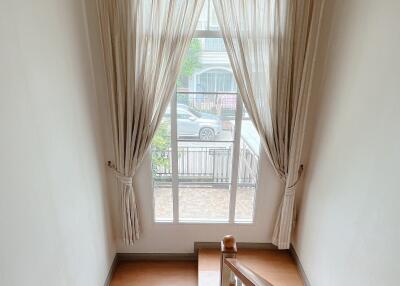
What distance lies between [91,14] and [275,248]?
9.16 ft

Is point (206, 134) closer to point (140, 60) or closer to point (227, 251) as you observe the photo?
point (140, 60)

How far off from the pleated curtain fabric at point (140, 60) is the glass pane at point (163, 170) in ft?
0.53

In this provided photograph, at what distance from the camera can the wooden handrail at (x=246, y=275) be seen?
1.19 m

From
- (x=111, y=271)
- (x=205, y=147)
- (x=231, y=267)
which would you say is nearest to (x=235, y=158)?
(x=205, y=147)

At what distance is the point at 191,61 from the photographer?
2355 millimetres

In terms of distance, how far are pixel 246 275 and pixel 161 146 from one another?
61.3 inches

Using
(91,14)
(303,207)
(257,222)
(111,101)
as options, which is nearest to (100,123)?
(111,101)

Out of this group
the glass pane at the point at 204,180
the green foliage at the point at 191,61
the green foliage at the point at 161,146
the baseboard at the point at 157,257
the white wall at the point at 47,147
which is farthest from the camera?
the baseboard at the point at 157,257

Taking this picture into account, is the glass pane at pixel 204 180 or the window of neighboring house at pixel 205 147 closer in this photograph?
the window of neighboring house at pixel 205 147

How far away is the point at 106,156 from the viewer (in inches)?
99.8

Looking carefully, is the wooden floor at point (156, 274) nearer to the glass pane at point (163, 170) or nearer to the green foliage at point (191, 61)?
the glass pane at point (163, 170)

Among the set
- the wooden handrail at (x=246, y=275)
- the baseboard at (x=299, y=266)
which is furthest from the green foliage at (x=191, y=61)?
the baseboard at (x=299, y=266)

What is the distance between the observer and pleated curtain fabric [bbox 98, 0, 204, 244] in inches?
82.8

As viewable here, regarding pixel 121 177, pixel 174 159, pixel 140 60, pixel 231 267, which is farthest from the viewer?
pixel 174 159
